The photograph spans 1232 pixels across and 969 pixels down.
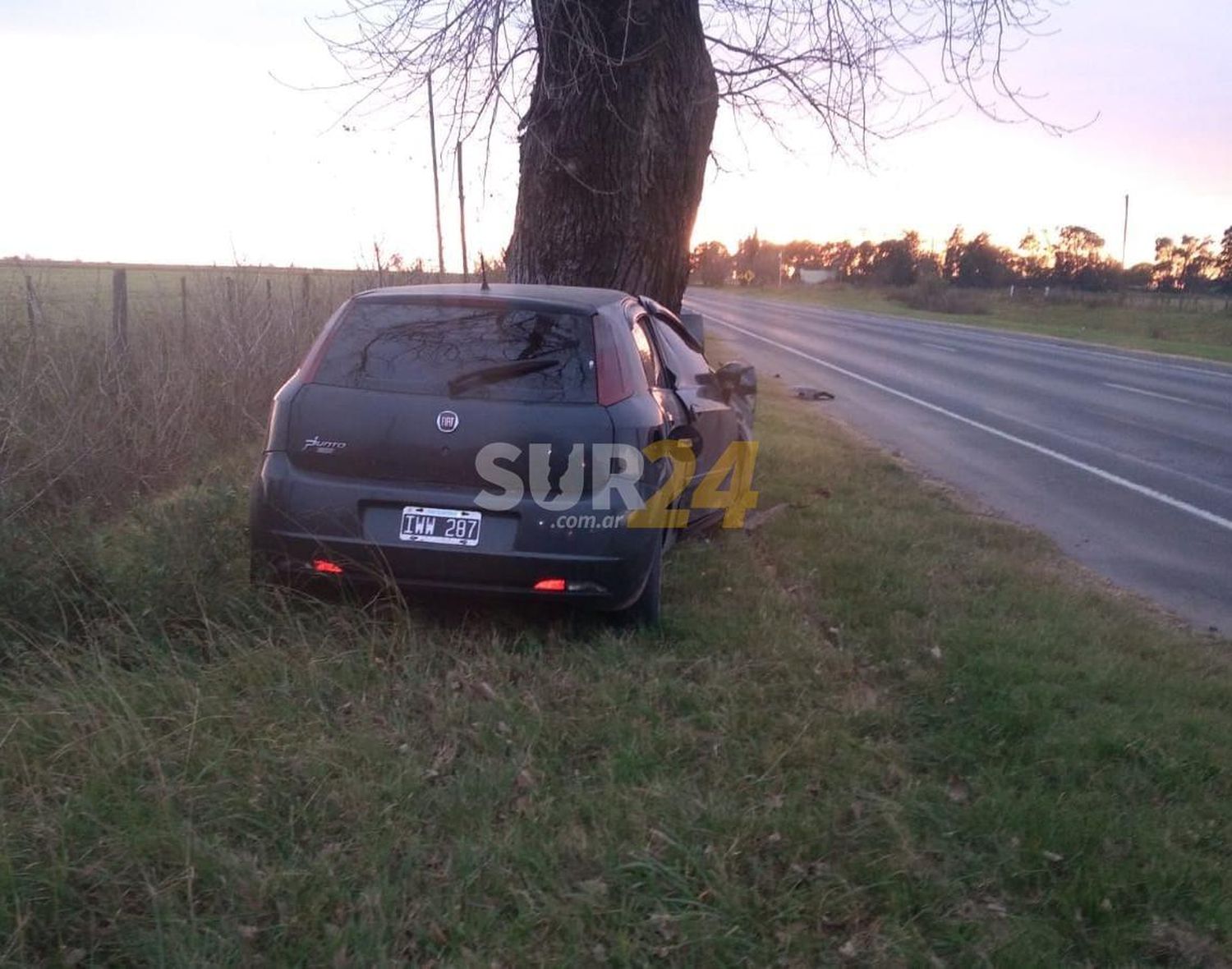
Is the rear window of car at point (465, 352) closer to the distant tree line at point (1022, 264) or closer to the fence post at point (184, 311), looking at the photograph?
the fence post at point (184, 311)

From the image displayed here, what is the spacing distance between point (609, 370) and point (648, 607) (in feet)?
3.53

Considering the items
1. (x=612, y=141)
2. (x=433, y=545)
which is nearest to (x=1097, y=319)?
(x=612, y=141)

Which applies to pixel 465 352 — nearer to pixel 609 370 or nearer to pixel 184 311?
pixel 609 370

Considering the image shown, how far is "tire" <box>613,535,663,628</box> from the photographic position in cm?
499

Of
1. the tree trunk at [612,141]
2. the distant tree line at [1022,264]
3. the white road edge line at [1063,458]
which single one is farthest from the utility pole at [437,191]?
A: the distant tree line at [1022,264]

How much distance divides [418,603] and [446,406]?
1056mm

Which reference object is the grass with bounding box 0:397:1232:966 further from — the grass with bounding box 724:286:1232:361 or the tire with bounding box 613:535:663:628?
the grass with bounding box 724:286:1232:361

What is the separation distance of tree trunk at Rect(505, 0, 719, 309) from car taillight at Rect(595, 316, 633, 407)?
3194mm

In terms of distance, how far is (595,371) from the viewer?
4.82m

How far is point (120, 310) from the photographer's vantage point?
34.0 ft

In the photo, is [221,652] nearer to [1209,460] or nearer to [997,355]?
[1209,460]

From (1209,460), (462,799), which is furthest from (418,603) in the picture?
(1209,460)

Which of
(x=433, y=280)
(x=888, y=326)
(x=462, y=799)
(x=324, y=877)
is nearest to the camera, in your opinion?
(x=324, y=877)

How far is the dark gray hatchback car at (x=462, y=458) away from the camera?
15.0 feet
